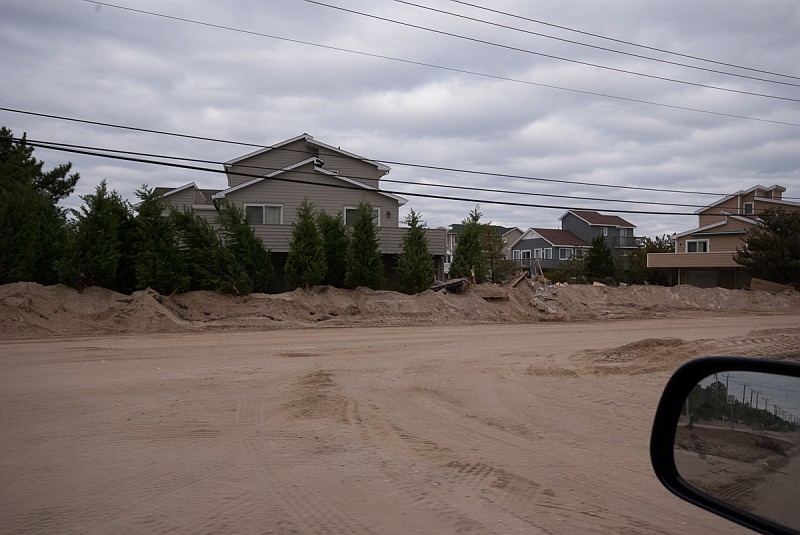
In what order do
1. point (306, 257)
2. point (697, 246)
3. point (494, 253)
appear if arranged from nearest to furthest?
point (306, 257) < point (697, 246) < point (494, 253)

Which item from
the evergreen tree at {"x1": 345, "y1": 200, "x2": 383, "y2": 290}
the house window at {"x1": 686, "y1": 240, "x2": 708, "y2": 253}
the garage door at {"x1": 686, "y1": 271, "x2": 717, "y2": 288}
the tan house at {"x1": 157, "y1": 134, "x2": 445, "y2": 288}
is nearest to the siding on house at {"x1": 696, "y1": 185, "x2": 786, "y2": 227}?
the house window at {"x1": 686, "y1": 240, "x2": 708, "y2": 253}

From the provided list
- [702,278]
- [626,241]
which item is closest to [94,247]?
[702,278]

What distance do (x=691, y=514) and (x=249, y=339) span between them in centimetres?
1725

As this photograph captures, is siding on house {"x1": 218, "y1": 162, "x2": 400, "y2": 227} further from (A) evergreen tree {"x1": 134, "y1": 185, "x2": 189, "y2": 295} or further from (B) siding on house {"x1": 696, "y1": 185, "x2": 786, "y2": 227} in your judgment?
(B) siding on house {"x1": 696, "y1": 185, "x2": 786, "y2": 227}

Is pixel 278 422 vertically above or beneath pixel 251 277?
beneath

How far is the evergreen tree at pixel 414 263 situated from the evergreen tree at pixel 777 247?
25.9 m

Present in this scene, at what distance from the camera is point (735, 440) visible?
290cm

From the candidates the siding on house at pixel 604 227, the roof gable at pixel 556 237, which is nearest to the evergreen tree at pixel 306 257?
the roof gable at pixel 556 237

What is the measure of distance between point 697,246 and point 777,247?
13434 millimetres

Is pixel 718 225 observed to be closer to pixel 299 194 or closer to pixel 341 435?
pixel 299 194

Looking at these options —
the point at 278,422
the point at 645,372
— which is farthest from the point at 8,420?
the point at 645,372

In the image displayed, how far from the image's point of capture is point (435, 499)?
570 centimetres

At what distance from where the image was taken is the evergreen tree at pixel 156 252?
2673cm

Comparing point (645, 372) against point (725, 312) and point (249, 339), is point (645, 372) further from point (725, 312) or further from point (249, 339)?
point (725, 312)
